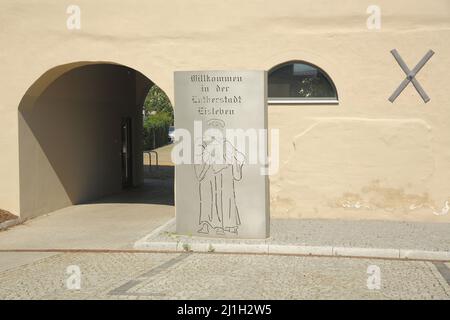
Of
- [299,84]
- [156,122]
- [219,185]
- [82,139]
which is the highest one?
[156,122]

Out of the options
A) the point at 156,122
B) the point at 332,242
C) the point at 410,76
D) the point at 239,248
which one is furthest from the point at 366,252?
the point at 156,122

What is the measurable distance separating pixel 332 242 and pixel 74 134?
296 inches

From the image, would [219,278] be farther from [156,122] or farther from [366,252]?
[156,122]

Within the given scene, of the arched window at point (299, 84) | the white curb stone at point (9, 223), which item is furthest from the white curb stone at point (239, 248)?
the white curb stone at point (9, 223)

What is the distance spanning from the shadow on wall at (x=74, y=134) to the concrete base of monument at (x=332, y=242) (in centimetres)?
358

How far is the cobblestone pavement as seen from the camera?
6.79m

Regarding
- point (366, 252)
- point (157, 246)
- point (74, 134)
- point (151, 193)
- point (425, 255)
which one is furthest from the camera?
point (151, 193)

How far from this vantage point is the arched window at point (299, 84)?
11867 millimetres

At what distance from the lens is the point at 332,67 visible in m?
11.7

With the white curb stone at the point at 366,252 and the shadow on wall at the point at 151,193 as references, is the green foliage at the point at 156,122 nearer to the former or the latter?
the shadow on wall at the point at 151,193

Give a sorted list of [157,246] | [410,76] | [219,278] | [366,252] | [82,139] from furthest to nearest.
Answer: [82,139]
[410,76]
[157,246]
[366,252]
[219,278]

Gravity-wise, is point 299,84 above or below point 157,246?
above

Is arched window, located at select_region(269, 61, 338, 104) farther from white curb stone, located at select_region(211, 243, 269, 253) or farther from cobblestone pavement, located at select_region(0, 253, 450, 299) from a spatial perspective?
cobblestone pavement, located at select_region(0, 253, 450, 299)

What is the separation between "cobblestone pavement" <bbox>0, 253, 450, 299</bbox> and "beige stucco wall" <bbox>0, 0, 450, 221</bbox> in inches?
123
